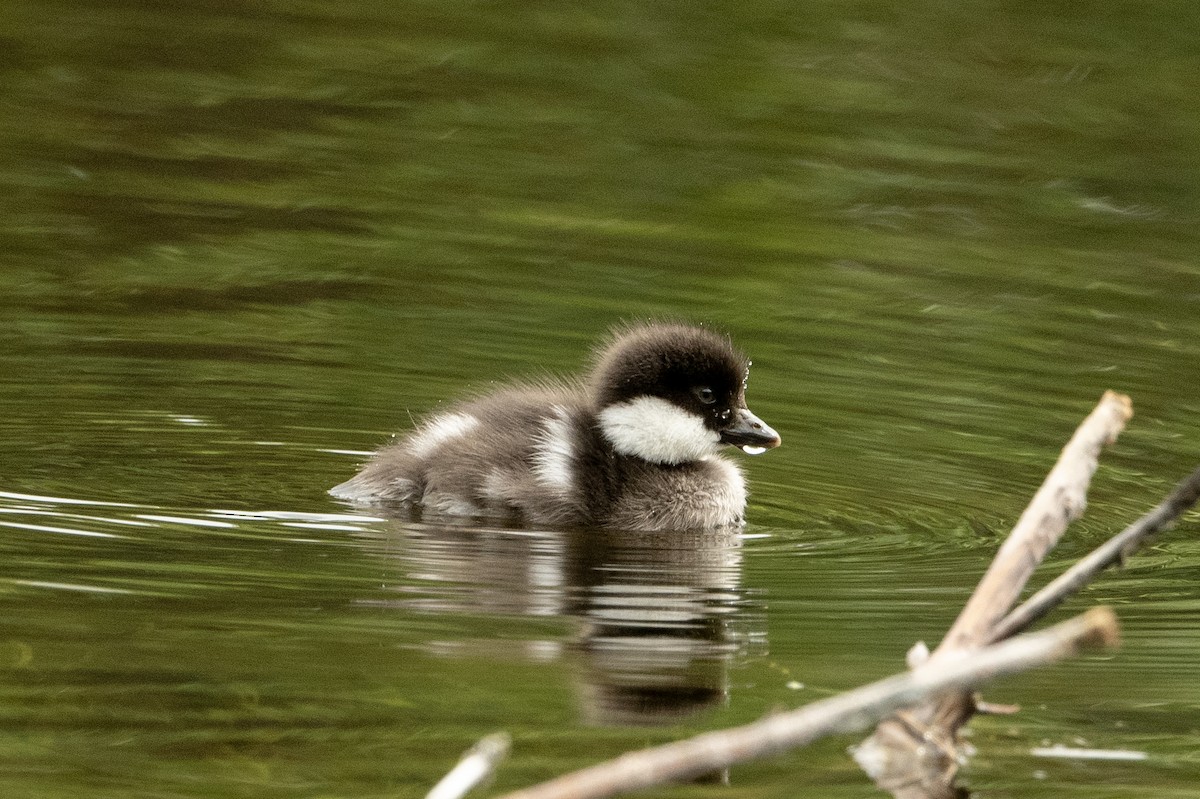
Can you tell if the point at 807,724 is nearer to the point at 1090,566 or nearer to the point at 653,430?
the point at 1090,566

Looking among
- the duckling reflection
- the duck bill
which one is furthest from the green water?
the duck bill

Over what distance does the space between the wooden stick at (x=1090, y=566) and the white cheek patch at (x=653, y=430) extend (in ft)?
10.1

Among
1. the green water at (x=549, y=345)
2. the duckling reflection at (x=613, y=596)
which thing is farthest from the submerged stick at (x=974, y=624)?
the duckling reflection at (x=613, y=596)

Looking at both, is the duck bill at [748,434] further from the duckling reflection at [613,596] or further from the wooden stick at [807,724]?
the wooden stick at [807,724]

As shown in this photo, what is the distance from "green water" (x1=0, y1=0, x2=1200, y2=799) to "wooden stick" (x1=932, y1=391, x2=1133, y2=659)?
0.38 metres

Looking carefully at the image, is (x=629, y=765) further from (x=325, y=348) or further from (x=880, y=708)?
(x=325, y=348)

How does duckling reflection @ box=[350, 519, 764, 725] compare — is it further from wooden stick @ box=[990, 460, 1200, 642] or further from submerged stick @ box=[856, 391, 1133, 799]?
wooden stick @ box=[990, 460, 1200, 642]

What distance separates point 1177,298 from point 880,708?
657cm

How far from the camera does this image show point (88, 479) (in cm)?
643

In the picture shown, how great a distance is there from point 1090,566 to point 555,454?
10.4ft

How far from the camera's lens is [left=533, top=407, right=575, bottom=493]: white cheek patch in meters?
6.48

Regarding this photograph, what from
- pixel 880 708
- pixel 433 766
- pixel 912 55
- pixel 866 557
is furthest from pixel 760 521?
pixel 912 55

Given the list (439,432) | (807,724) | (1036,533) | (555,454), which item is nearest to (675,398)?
(555,454)

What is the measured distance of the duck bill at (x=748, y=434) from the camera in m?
6.81
